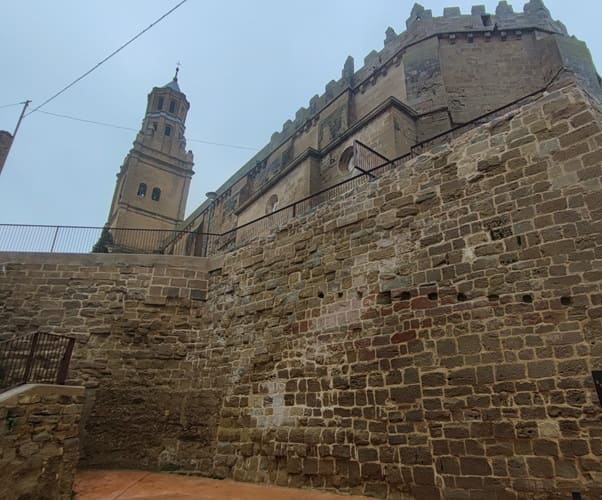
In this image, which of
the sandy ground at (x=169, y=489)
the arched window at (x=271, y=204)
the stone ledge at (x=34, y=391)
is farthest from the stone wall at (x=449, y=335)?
the arched window at (x=271, y=204)

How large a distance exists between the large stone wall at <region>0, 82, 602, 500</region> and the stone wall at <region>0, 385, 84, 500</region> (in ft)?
10.3

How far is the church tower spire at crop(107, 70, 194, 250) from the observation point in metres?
32.4

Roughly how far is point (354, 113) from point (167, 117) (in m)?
27.7

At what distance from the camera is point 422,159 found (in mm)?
7297

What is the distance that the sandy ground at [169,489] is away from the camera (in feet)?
19.9

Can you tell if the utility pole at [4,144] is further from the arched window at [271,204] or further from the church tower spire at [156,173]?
the church tower spire at [156,173]

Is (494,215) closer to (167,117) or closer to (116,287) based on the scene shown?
(116,287)

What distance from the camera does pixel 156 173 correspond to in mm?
34844

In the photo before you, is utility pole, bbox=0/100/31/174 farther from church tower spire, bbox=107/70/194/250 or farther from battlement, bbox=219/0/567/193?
church tower spire, bbox=107/70/194/250

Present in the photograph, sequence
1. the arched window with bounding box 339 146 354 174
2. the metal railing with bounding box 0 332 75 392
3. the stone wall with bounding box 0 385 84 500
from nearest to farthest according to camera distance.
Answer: the stone wall with bounding box 0 385 84 500 < the metal railing with bounding box 0 332 75 392 < the arched window with bounding box 339 146 354 174

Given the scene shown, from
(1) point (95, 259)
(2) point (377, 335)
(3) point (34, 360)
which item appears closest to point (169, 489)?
(3) point (34, 360)

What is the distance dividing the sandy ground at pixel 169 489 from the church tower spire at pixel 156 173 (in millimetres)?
26407

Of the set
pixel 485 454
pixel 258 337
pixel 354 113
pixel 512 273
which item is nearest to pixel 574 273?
pixel 512 273

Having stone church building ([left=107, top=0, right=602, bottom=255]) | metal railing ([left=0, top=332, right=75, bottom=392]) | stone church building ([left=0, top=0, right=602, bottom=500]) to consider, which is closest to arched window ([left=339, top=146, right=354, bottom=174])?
stone church building ([left=107, top=0, right=602, bottom=255])
